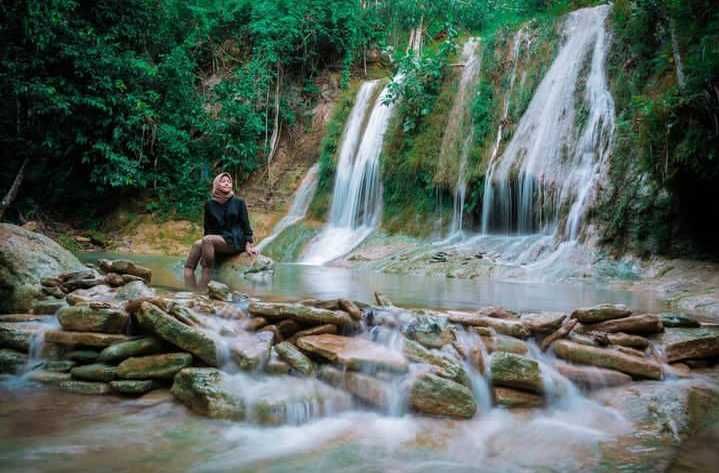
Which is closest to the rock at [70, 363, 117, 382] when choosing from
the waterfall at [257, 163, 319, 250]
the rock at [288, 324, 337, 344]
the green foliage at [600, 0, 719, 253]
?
the rock at [288, 324, 337, 344]

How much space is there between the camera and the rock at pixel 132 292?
386cm

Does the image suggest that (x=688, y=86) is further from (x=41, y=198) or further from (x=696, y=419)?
(x=41, y=198)

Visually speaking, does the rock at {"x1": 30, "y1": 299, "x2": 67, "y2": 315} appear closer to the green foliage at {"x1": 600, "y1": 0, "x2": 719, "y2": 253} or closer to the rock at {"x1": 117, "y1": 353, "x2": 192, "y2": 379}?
the rock at {"x1": 117, "y1": 353, "x2": 192, "y2": 379}

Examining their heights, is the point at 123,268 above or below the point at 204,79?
below

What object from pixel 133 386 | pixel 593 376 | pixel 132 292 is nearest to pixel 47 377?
pixel 133 386

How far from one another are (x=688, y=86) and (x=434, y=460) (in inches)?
273

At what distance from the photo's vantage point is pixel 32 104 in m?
14.1

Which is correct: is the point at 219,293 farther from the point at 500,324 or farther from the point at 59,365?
Answer: the point at 500,324

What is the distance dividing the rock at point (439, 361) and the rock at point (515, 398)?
0.18 meters

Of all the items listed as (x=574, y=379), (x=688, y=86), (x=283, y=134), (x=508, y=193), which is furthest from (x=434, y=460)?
(x=283, y=134)

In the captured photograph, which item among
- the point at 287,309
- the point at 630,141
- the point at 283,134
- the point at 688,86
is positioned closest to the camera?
the point at 287,309

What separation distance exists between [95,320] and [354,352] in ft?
5.59

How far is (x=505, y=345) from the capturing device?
3.36 meters

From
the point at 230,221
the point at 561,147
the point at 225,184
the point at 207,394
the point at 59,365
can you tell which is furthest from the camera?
the point at 561,147
